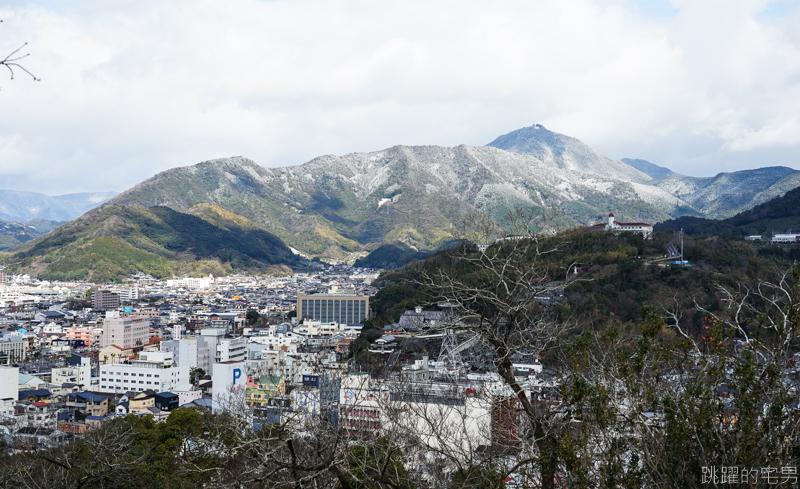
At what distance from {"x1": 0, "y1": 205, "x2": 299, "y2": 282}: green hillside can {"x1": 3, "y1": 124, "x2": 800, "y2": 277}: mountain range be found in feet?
1.00

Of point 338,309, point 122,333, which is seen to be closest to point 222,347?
point 122,333

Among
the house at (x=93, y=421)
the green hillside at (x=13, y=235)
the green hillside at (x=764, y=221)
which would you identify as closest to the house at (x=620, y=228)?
the green hillside at (x=764, y=221)

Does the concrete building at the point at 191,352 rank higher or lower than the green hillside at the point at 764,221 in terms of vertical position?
lower

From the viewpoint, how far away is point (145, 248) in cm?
7188

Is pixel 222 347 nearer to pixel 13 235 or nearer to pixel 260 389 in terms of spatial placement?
pixel 260 389

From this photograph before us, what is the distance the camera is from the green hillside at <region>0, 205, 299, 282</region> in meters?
65.4

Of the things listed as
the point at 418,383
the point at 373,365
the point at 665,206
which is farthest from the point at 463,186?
the point at 418,383

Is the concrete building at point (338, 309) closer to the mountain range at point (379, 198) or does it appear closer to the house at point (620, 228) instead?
the house at point (620, 228)

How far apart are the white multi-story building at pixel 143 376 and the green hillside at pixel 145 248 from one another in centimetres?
4263

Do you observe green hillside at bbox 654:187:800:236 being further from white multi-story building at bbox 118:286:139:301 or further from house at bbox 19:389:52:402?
white multi-story building at bbox 118:286:139:301

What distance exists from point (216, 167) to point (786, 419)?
12501 centimetres

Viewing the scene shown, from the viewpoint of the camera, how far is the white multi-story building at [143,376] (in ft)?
72.7

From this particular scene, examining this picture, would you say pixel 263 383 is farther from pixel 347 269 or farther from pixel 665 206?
pixel 665 206

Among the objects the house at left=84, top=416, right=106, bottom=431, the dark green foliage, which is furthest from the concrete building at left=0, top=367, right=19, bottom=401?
the dark green foliage
